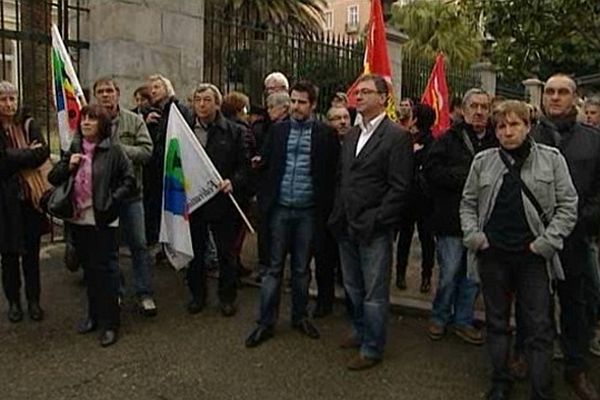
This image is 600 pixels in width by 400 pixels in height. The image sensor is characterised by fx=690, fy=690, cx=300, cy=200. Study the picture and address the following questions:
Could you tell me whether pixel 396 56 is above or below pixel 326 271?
above

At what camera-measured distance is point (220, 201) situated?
5.54 m

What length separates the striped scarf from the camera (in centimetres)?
524

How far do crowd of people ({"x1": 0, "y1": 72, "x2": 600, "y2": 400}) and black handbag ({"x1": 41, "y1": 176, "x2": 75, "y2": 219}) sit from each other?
0.02m

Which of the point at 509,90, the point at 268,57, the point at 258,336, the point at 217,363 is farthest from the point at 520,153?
the point at 509,90

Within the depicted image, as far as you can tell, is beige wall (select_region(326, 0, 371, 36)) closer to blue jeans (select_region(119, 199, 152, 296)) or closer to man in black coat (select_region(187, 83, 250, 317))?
man in black coat (select_region(187, 83, 250, 317))

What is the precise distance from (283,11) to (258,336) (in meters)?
23.2

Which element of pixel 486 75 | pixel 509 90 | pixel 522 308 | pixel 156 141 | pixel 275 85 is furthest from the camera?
pixel 509 90

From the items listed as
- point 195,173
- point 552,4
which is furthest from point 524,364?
point 552,4

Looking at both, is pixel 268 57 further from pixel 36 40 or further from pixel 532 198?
pixel 532 198

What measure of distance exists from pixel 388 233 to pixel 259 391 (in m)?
1.29

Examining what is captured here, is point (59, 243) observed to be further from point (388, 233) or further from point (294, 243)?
point (388, 233)

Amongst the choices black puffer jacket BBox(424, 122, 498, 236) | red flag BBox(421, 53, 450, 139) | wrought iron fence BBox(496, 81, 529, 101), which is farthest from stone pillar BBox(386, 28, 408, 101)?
black puffer jacket BBox(424, 122, 498, 236)

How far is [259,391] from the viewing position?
14.0 feet

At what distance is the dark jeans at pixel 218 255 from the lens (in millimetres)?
5602
